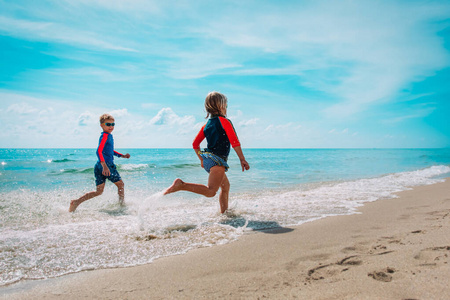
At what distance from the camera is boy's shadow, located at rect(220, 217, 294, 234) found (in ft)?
11.3

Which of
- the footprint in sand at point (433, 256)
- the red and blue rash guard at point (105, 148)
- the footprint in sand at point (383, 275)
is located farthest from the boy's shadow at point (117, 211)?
the footprint in sand at point (433, 256)

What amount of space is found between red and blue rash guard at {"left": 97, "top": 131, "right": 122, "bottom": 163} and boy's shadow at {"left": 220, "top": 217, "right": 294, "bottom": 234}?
308 centimetres

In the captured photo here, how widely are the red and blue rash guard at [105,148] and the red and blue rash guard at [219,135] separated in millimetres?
2547

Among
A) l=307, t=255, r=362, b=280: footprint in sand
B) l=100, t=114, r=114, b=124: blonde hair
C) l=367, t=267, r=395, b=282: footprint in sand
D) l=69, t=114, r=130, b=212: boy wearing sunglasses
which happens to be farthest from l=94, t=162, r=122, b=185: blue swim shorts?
l=367, t=267, r=395, b=282: footprint in sand

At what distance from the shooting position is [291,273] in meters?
2.08

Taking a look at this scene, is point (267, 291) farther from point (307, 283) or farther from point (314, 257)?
point (314, 257)

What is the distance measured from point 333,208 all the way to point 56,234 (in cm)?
446

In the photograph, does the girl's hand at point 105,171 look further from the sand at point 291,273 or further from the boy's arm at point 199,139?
the sand at point 291,273

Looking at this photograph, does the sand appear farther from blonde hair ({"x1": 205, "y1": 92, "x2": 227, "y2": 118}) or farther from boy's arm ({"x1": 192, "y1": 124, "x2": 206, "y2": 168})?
blonde hair ({"x1": 205, "y1": 92, "x2": 227, "y2": 118})

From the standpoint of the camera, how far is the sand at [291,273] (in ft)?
5.82

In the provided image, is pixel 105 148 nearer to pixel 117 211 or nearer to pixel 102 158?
pixel 102 158

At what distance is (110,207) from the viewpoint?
5.65 metres

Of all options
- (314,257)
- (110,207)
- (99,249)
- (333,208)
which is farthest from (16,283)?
(333,208)

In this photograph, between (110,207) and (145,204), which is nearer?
(145,204)
